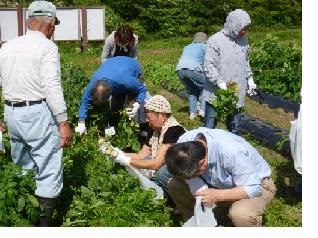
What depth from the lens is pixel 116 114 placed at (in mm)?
5695

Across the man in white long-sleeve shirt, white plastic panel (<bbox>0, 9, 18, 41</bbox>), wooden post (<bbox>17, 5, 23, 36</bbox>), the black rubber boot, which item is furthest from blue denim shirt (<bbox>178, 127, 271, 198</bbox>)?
white plastic panel (<bbox>0, 9, 18, 41</bbox>)

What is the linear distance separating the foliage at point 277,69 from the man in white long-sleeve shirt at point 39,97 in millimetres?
5542

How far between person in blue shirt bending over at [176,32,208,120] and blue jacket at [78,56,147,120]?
6.26 feet

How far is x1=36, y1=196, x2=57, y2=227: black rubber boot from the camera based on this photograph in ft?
12.8

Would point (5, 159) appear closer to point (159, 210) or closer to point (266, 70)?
point (159, 210)

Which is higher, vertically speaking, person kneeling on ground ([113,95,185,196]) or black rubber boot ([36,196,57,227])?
person kneeling on ground ([113,95,185,196])

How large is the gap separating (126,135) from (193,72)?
7.50 feet

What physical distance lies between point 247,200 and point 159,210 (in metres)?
0.85

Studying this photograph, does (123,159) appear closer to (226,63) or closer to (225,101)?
(225,101)

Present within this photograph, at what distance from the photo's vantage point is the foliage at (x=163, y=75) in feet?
32.9

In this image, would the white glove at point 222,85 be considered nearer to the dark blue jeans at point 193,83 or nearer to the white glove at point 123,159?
the white glove at point 123,159

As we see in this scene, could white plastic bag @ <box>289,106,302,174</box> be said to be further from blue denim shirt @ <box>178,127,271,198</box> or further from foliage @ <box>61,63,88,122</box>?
foliage @ <box>61,63,88,122</box>

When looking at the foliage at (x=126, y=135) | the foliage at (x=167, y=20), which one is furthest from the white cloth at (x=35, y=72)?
the foliage at (x=167, y=20)
